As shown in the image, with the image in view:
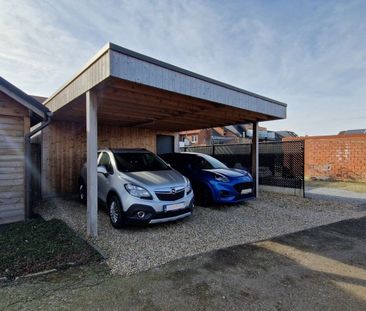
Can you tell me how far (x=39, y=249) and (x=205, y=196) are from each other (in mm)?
4231

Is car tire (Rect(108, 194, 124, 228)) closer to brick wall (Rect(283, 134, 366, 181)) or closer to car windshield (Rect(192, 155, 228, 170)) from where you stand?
car windshield (Rect(192, 155, 228, 170))

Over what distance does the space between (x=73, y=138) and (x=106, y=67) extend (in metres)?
5.67

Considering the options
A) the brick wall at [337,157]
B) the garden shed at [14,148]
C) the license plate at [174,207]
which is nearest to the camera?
the license plate at [174,207]

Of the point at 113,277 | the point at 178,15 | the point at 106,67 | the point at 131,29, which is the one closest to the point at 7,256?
the point at 113,277

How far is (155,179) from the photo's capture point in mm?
5098

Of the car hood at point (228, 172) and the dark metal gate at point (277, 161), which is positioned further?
the dark metal gate at point (277, 161)

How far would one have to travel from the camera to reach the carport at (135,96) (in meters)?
3.93

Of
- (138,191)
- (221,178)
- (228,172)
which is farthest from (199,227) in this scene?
(228,172)

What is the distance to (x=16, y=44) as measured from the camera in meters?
5.89

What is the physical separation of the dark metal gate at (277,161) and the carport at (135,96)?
211cm

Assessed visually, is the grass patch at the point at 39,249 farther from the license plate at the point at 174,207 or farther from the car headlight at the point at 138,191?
the license plate at the point at 174,207

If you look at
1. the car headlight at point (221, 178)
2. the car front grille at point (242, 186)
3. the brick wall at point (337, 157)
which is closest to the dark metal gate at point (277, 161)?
the car front grille at point (242, 186)

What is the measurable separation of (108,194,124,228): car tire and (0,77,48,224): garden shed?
82.8 inches

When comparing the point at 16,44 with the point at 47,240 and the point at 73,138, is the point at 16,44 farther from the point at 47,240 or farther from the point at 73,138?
the point at 47,240
